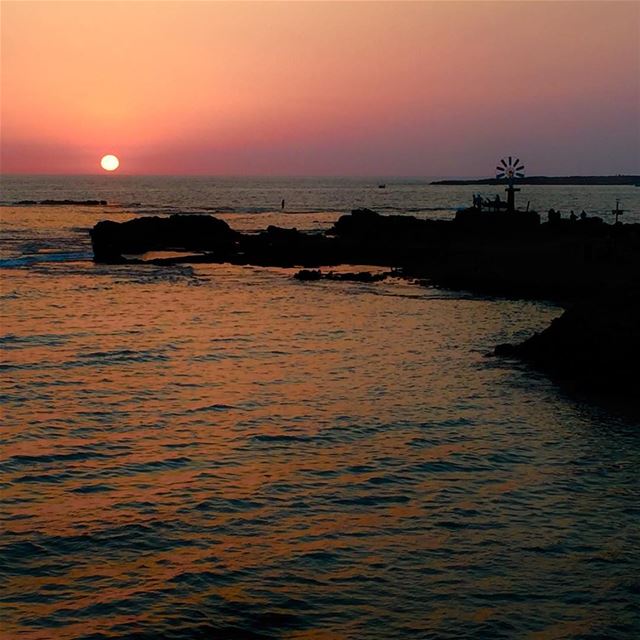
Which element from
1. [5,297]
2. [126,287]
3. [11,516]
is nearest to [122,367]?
[11,516]

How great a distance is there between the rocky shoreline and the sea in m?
1.86

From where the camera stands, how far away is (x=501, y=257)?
182ft

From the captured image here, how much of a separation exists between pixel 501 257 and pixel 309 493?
41701mm

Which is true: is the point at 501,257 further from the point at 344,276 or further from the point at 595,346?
the point at 595,346

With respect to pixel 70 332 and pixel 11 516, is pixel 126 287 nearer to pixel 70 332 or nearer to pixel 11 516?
pixel 70 332

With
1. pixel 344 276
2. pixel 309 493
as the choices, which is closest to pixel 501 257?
pixel 344 276

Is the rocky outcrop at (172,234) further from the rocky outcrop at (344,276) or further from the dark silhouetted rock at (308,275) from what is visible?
the rocky outcrop at (344,276)

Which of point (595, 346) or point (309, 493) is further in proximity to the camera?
point (595, 346)

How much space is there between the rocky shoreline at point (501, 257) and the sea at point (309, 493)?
186 centimetres

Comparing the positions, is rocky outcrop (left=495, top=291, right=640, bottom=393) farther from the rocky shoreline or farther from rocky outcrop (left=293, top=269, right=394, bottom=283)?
rocky outcrop (left=293, top=269, right=394, bottom=283)

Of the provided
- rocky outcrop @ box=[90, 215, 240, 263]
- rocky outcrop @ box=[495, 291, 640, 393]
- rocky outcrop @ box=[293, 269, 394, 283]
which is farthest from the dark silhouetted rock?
rocky outcrop @ box=[495, 291, 640, 393]

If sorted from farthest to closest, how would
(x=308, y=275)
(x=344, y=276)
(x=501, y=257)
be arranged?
(x=501, y=257), (x=308, y=275), (x=344, y=276)

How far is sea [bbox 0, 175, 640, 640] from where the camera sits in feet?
38.4

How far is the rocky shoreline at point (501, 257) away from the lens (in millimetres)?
26184
